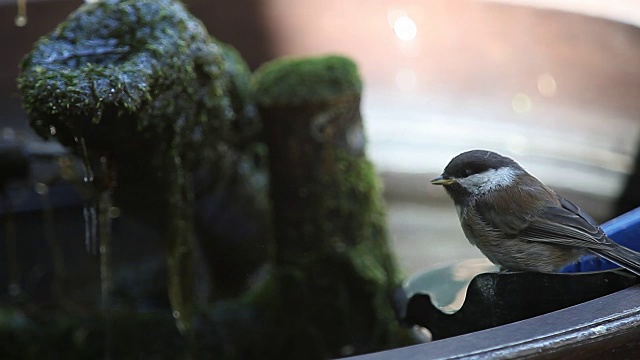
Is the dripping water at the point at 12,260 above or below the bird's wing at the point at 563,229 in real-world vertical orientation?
below

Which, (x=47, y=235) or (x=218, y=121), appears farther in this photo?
(x=47, y=235)

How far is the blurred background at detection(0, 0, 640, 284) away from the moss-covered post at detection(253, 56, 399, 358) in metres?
1.00

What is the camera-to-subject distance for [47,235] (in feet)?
12.6

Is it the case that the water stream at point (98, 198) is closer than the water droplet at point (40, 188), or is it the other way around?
the water stream at point (98, 198)

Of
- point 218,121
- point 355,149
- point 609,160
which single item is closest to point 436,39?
point 609,160

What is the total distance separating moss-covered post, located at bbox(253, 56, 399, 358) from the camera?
9.94 ft

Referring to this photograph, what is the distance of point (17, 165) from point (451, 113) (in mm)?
2603

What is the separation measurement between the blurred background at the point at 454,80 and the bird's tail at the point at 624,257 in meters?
2.07

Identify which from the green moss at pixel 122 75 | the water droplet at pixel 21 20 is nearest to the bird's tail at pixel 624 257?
the green moss at pixel 122 75

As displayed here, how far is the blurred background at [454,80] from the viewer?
3842 millimetres

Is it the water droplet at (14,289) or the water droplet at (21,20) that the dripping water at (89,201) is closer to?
the water droplet at (14,289)

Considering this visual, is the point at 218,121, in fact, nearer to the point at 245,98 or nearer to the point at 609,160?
the point at 245,98

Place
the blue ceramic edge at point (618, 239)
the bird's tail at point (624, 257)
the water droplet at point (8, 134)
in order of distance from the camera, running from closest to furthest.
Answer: the bird's tail at point (624, 257) → the blue ceramic edge at point (618, 239) → the water droplet at point (8, 134)

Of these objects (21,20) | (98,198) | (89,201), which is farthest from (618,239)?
(21,20)
